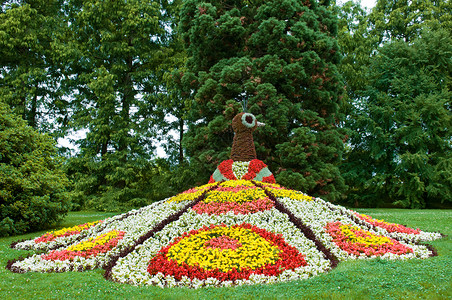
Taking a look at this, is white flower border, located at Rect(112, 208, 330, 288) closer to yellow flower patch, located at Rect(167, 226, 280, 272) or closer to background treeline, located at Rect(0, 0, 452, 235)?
yellow flower patch, located at Rect(167, 226, 280, 272)

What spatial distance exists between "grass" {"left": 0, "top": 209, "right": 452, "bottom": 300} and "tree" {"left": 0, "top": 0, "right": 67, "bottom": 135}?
15.6 m

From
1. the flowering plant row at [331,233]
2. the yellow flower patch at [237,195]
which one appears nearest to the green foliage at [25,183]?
the yellow flower patch at [237,195]

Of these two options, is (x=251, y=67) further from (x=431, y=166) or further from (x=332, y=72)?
(x=431, y=166)

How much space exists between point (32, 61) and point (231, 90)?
11.9m

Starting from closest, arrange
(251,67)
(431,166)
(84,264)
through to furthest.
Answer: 1. (84,264)
2. (251,67)
3. (431,166)

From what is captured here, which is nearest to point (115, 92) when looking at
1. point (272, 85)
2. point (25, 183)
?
point (272, 85)

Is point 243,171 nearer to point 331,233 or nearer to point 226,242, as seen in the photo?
A: point 331,233

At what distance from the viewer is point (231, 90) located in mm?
14430

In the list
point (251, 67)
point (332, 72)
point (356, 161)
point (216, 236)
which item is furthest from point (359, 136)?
point (216, 236)

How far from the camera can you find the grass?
3.98m

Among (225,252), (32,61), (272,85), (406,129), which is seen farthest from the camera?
(32,61)

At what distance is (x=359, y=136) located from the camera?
64.8ft

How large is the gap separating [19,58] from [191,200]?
1625 cm

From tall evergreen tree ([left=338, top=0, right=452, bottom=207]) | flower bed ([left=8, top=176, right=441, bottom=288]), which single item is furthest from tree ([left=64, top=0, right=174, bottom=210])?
tall evergreen tree ([left=338, top=0, right=452, bottom=207])
